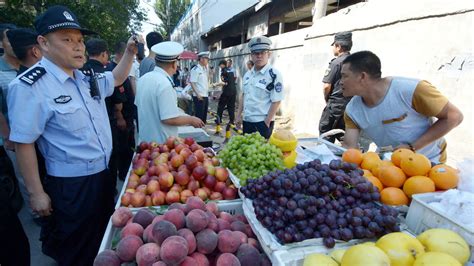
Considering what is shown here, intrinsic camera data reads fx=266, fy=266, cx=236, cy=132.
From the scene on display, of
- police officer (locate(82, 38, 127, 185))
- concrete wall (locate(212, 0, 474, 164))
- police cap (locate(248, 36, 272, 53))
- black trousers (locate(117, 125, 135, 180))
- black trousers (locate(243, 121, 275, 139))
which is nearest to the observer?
concrete wall (locate(212, 0, 474, 164))

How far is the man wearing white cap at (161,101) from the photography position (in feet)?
9.28

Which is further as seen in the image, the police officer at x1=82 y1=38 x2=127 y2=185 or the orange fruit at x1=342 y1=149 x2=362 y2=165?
the police officer at x1=82 y1=38 x2=127 y2=185

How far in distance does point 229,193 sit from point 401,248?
45.5 inches

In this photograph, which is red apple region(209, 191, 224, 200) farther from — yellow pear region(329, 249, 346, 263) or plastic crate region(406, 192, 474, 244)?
plastic crate region(406, 192, 474, 244)

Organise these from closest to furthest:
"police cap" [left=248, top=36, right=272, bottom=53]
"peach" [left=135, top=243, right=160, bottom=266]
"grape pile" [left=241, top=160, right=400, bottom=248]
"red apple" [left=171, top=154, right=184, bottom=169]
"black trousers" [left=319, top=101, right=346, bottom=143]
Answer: "peach" [left=135, top=243, right=160, bottom=266]
"grape pile" [left=241, top=160, right=400, bottom=248]
"red apple" [left=171, top=154, right=184, bottom=169]
"police cap" [left=248, top=36, right=272, bottom=53]
"black trousers" [left=319, top=101, right=346, bottom=143]

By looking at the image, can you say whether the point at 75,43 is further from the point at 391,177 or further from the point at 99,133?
the point at 391,177

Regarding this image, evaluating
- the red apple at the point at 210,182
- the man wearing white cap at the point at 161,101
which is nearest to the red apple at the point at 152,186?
the red apple at the point at 210,182

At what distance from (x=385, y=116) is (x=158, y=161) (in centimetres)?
208

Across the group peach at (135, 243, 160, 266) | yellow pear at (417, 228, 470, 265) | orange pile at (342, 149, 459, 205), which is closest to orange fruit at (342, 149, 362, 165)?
orange pile at (342, 149, 459, 205)

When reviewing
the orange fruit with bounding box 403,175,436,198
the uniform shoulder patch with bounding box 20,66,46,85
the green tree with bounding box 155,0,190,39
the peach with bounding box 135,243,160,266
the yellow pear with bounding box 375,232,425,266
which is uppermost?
the green tree with bounding box 155,0,190,39

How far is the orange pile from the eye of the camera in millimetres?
1569

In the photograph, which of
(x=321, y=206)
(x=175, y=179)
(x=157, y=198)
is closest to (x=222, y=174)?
(x=175, y=179)

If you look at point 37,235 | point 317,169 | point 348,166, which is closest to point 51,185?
point 37,235

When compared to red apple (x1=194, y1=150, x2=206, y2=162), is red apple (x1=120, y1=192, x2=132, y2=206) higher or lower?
lower
